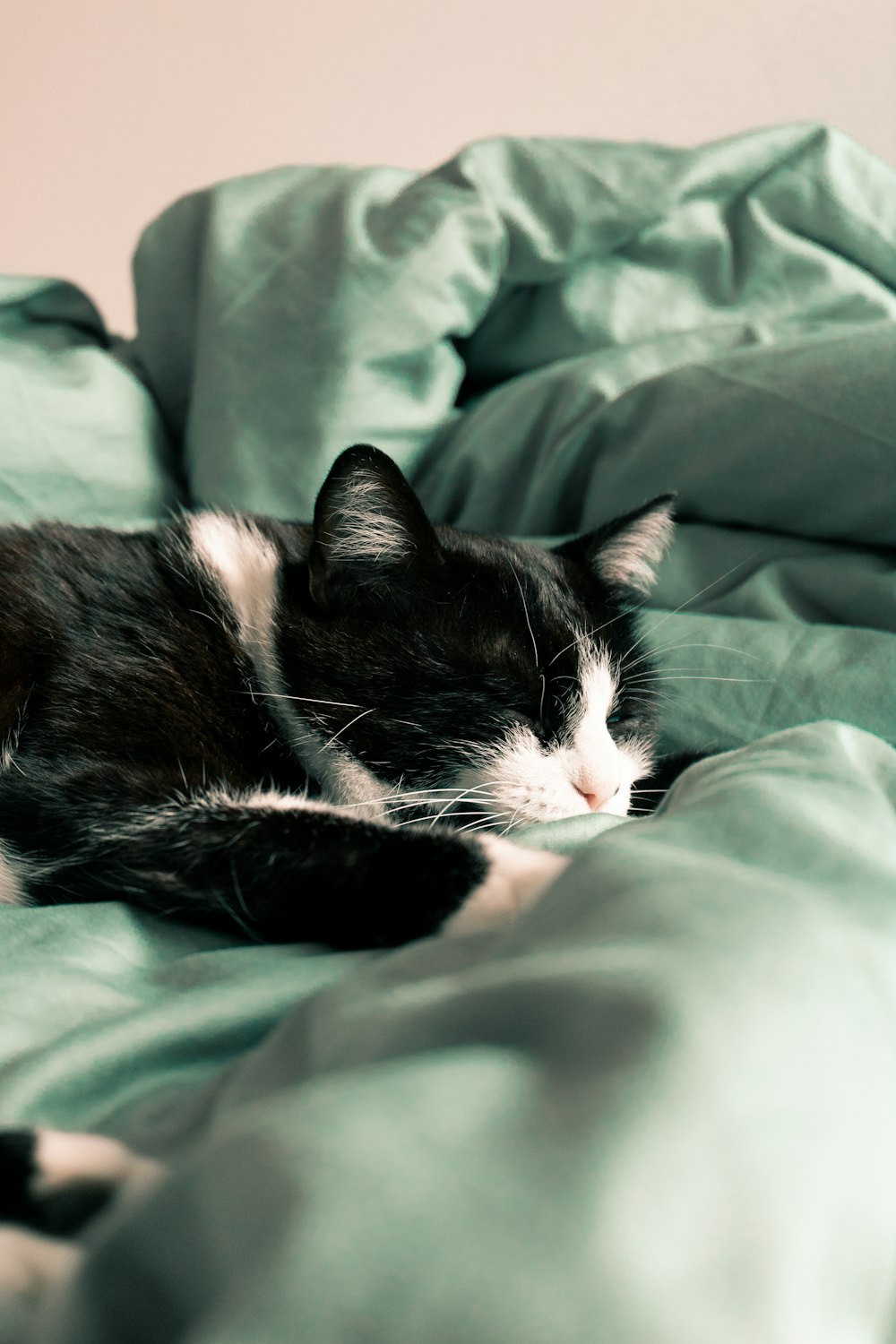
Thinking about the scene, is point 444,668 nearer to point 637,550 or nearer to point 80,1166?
point 637,550

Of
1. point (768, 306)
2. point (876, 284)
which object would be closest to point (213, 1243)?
point (768, 306)

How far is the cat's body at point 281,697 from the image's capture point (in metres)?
0.71

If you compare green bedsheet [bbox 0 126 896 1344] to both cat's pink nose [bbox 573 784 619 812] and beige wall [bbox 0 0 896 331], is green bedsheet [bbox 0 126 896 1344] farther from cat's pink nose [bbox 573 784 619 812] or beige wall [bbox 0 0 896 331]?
beige wall [bbox 0 0 896 331]

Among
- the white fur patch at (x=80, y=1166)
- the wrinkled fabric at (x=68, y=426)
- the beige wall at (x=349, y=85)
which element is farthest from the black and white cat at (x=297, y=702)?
the beige wall at (x=349, y=85)

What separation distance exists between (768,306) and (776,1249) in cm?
136

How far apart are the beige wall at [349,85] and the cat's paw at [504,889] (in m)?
1.77

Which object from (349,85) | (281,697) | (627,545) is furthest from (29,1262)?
(349,85)

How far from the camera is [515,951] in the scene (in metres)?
0.41

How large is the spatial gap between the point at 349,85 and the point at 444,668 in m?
1.69

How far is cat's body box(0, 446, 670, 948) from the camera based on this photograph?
0.71m

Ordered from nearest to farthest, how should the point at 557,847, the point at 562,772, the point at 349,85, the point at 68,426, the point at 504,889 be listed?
the point at 504,889
the point at 557,847
the point at 562,772
the point at 68,426
the point at 349,85

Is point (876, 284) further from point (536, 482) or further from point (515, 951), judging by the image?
point (515, 951)

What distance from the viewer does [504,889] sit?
1.80 feet

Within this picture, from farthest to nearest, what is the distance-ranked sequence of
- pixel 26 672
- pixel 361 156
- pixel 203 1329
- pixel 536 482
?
pixel 361 156 < pixel 536 482 < pixel 26 672 < pixel 203 1329
